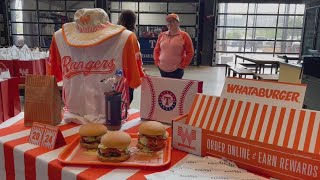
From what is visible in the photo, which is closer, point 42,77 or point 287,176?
point 287,176

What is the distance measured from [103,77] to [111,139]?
0.55 meters

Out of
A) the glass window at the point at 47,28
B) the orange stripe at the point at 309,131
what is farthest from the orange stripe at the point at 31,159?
the glass window at the point at 47,28

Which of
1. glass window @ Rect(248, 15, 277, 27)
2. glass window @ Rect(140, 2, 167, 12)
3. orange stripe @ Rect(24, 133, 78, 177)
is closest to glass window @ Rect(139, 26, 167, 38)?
glass window @ Rect(140, 2, 167, 12)

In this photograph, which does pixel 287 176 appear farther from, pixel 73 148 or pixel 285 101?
pixel 73 148

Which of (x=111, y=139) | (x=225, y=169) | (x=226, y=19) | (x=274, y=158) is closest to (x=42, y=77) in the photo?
(x=111, y=139)

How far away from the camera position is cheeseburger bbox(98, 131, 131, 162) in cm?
109

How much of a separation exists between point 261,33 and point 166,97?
10.9 meters

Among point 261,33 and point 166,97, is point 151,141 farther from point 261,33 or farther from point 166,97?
point 261,33

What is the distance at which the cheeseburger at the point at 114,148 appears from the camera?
3.58 ft

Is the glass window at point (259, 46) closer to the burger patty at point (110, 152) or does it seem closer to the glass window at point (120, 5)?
the glass window at point (120, 5)

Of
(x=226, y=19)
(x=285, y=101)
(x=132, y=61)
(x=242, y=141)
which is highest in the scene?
(x=226, y=19)

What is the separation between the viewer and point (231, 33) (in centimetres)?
1139

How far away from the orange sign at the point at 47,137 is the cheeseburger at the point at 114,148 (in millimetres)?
243

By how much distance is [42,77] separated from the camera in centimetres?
147
